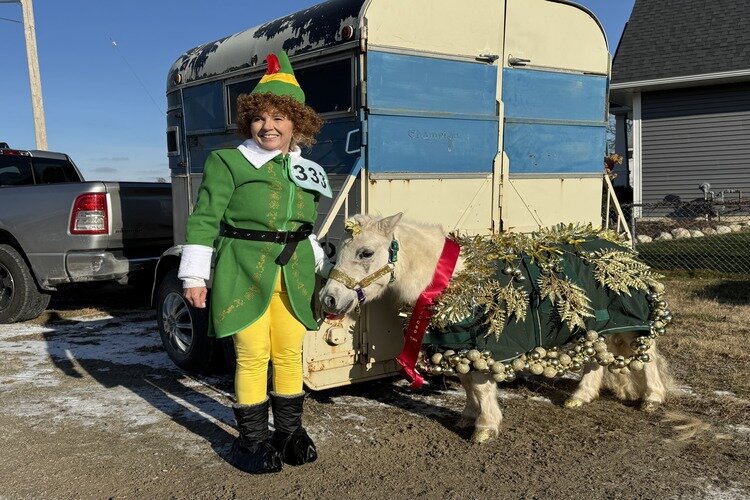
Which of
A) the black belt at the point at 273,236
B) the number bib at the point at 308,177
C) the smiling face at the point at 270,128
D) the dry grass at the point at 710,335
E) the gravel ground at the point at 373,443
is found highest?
the smiling face at the point at 270,128

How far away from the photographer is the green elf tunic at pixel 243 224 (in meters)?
3.22

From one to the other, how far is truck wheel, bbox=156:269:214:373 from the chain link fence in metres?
6.12

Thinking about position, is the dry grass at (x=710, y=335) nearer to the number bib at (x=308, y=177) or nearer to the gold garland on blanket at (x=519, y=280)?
the gold garland on blanket at (x=519, y=280)

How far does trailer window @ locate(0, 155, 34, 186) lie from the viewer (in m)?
8.27

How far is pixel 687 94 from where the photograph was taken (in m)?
14.7

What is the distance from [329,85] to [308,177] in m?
1.21

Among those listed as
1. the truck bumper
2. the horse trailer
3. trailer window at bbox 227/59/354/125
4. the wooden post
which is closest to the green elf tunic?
the horse trailer

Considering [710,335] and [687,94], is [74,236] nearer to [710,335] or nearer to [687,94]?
[710,335]

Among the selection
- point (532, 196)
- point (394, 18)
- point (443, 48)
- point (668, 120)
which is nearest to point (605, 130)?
point (532, 196)

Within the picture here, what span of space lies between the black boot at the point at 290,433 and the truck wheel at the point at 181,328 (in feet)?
5.81

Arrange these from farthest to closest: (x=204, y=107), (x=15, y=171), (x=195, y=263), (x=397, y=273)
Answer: (x=15, y=171)
(x=204, y=107)
(x=397, y=273)
(x=195, y=263)

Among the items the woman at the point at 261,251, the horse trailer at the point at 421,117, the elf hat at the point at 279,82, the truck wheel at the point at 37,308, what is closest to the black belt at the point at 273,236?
the woman at the point at 261,251

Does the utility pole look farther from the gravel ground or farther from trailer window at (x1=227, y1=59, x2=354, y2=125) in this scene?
trailer window at (x1=227, y1=59, x2=354, y2=125)

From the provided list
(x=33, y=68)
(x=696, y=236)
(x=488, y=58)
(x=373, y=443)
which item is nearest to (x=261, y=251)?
(x=373, y=443)
